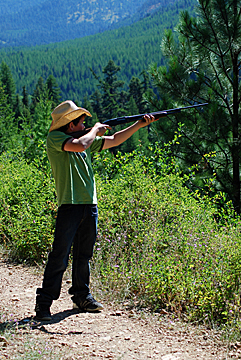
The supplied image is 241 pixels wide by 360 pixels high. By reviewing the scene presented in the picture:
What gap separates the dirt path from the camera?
282 cm

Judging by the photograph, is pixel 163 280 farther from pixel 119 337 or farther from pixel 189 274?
pixel 119 337

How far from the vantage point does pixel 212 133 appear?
7.91 meters

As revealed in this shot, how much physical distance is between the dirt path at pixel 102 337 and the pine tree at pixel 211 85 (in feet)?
15.7

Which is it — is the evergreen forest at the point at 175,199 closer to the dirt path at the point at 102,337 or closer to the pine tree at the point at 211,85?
the pine tree at the point at 211,85

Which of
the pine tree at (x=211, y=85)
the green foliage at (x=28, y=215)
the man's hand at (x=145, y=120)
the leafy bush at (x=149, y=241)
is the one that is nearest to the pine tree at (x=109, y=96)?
the pine tree at (x=211, y=85)

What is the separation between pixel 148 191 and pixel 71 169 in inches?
79.2

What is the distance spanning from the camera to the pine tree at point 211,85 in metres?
7.78

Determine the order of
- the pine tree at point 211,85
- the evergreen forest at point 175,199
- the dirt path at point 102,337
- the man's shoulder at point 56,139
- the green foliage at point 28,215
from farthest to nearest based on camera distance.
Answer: the pine tree at point 211,85, the green foliage at point 28,215, the evergreen forest at point 175,199, the man's shoulder at point 56,139, the dirt path at point 102,337

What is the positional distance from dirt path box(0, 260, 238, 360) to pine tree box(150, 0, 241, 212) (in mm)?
4795

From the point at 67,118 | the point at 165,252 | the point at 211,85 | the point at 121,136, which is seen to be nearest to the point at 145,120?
the point at 121,136

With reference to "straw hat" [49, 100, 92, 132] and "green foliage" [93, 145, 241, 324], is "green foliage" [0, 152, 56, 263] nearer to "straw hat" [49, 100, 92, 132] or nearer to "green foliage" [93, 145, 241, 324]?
"green foliage" [93, 145, 241, 324]

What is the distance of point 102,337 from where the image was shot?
3121 millimetres

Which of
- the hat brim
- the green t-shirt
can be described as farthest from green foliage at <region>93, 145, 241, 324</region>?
the hat brim

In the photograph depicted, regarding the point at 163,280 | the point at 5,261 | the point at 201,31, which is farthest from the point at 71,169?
the point at 201,31
